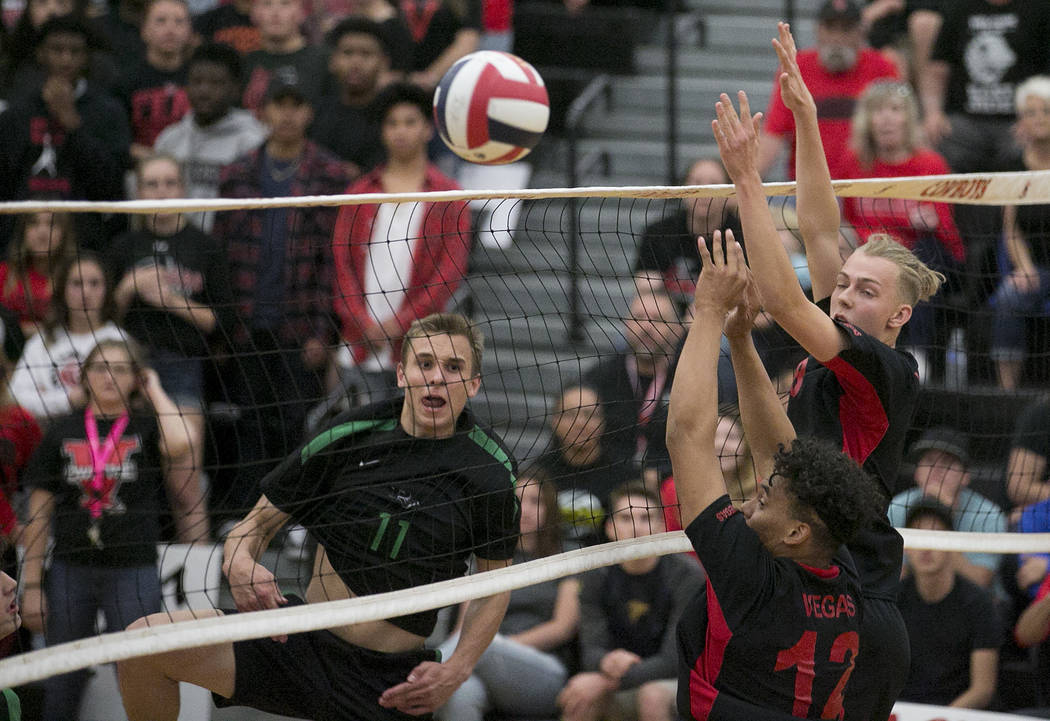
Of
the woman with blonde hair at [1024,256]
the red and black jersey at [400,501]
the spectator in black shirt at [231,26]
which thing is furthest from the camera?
the spectator in black shirt at [231,26]

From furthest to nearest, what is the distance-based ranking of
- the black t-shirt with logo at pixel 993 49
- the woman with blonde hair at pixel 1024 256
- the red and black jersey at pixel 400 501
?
1. the black t-shirt with logo at pixel 993 49
2. the woman with blonde hair at pixel 1024 256
3. the red and black jersey at pixel 400 501

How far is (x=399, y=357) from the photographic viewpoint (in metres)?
5.48

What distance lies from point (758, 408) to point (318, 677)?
1.83 metres

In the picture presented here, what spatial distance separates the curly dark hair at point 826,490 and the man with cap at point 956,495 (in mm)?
2603

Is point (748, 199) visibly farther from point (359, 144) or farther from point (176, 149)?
point (176, 149)

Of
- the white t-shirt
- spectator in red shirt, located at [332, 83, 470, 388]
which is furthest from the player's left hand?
the white t-shirt

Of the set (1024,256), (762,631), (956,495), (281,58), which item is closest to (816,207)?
(762,631)

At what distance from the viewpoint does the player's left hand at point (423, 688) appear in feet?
14.9

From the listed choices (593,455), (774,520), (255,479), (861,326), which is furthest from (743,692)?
(255,479)

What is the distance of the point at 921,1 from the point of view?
9.20 meters

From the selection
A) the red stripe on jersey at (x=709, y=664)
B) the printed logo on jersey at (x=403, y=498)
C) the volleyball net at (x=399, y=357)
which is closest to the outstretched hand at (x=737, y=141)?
the volleyball net at (x=399, y=357)

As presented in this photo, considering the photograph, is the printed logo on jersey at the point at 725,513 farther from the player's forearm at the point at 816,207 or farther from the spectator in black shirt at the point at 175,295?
the spectator in black shirt at the point at 175,295

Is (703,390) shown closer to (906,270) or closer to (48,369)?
(906,270)

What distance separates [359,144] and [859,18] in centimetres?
337
